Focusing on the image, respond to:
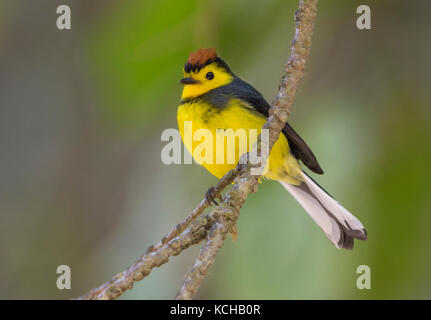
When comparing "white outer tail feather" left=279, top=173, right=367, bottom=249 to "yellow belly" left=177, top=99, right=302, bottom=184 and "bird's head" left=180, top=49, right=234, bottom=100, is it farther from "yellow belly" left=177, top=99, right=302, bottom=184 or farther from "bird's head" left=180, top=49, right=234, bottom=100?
"bird's head" left=180, top=49, right=234, bottom=100

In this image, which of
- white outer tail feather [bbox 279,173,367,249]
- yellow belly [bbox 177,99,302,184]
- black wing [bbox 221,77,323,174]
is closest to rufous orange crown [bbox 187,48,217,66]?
black wing [bbox 221,77,323,174]

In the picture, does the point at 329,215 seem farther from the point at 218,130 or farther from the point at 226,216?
the point at 226,216

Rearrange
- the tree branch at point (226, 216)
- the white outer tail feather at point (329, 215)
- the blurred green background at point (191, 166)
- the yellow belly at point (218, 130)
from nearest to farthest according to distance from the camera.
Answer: the tree branch at point (226, 216) < the blurred green background at point (191, 166) < the white outer tail feather at point (329, 215) < the yellow belly at point (218, 130)

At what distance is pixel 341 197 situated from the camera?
7.82 feet

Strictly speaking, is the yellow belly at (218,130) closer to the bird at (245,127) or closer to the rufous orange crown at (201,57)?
the bird at (245,127)

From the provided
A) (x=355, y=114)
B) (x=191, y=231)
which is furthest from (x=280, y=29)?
(x=191, y=231)

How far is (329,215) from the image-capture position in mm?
2934

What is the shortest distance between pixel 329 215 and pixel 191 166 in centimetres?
77

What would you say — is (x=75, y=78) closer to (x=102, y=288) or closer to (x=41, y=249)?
(x=41, y=249)

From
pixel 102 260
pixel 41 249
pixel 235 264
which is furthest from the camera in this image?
pixel 41 249

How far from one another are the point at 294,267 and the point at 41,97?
282 cm

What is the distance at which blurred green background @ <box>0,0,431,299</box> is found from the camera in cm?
236

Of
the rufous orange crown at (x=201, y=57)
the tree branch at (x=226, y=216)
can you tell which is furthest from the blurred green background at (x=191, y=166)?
the tree branch at (x=226, y=216)

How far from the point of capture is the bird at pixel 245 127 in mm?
2639
